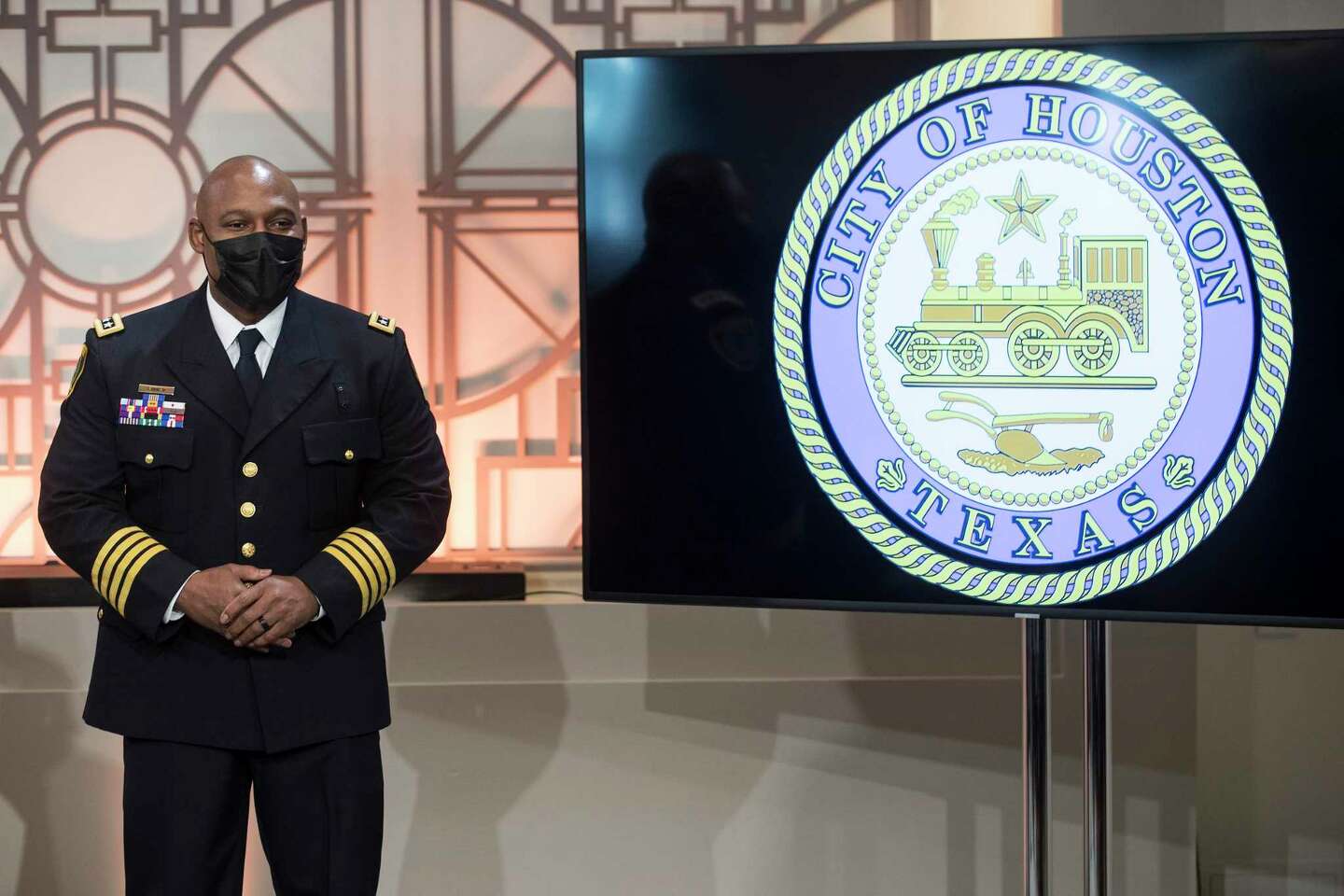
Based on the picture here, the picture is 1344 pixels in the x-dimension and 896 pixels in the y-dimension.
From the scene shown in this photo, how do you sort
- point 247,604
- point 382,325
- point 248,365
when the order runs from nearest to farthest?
point 247,604
point 248,365
point 382,325

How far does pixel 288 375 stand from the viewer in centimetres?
200

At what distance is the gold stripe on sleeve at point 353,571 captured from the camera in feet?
6.46

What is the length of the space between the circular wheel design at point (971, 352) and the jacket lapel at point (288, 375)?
91cm

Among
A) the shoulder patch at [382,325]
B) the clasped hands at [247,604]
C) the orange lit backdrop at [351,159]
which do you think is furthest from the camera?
the orange lit backdrop at [351,159]

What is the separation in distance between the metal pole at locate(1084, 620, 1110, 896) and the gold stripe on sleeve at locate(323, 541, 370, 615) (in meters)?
1.06

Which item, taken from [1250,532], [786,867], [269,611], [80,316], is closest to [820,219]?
[1250,532]

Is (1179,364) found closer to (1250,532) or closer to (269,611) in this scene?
(1250,532)

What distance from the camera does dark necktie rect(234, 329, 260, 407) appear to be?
200 cm

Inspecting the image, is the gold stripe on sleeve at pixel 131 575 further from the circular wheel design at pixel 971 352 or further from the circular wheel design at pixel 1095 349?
the circular wheel design at pixel 1095 349

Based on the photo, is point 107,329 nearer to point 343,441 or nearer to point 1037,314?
point 343,441

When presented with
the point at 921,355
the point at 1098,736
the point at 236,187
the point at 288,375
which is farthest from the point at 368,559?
the point at 1098,736

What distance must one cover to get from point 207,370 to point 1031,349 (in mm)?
1178

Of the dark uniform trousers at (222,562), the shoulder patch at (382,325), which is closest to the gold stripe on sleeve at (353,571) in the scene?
the dark uniform trousers at (222,562)

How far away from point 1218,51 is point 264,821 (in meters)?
1.74
